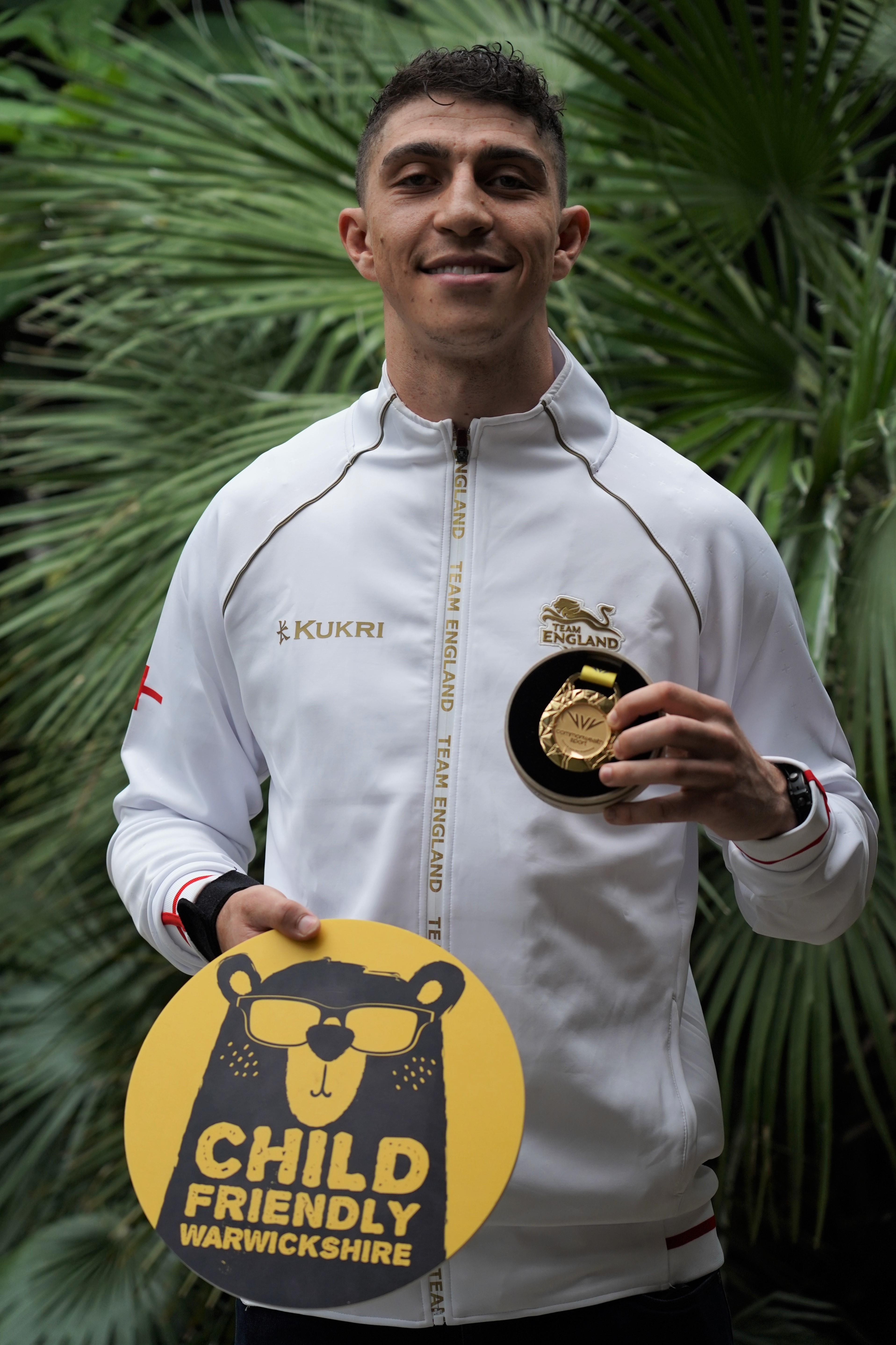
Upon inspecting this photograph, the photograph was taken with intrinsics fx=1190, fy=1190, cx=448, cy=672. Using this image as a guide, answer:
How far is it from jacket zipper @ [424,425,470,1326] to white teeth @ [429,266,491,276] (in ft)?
0.60

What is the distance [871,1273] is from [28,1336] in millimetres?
1614

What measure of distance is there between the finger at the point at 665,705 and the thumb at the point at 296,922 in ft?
0.89

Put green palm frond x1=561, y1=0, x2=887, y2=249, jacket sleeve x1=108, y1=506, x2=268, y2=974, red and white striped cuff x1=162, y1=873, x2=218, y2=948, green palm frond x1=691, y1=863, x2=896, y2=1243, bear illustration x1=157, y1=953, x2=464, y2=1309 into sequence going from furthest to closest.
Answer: green palm frond x1=561, y1=0, x2=887, y2=249 < green palm frond x1=691, y1=863, x2=896, y2=1243 < jacket sleeve x1=108, y1=506, x2=268, y2=974 < red and white striped cuff x1=162, y1=873, x2=218, y2=948 < bear illustration x1=157, y1=953, x2=464, y2=1309

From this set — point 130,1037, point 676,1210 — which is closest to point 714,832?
point 676,1210

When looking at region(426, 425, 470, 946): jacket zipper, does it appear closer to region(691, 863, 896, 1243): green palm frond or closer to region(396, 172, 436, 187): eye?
region(396, 172, 436, 187): eye

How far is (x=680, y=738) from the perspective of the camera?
795 millimetres

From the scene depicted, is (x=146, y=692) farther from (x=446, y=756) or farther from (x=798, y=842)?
(x=798, y=842)

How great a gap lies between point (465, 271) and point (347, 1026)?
2.03 ft

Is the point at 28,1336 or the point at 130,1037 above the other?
the point at 130,1037

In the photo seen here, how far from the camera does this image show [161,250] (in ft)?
6.59

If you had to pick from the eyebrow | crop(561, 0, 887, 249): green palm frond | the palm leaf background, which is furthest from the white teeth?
crop(561, 0, 887, 249): green palm frond

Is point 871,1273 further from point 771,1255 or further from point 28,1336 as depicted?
point 28,1336

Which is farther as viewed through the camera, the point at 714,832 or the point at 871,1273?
the point at 871,1273

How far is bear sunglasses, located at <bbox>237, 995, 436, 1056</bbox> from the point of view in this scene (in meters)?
0.84
